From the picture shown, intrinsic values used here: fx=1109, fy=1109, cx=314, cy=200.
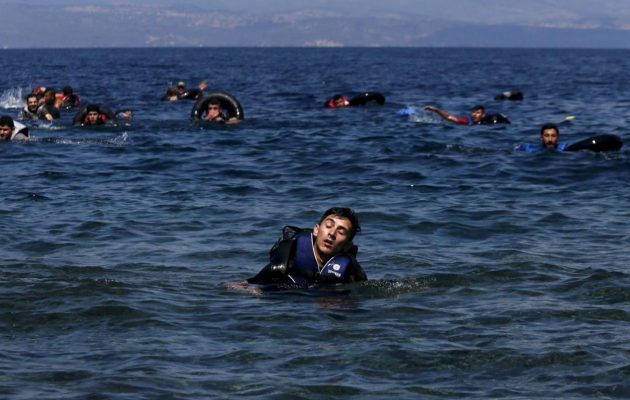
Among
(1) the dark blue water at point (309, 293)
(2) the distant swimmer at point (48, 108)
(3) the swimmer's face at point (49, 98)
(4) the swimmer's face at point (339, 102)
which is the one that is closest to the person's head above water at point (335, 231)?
(1) the dark blue water at point (309, 293)

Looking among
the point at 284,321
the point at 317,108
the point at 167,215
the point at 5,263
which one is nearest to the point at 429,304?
the point at 284,321

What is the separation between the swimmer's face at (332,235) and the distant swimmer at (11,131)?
12.9 m

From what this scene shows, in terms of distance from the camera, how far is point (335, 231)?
9594mm

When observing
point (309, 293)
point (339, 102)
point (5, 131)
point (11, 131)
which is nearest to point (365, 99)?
point (339, 102)

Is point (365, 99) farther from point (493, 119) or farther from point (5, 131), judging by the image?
point (5, 131)

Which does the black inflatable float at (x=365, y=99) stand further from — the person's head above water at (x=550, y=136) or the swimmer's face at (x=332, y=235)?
the swimmer's face at (x=332, y=235)

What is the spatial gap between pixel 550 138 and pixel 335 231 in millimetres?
11480

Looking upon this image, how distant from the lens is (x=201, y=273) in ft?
35.9

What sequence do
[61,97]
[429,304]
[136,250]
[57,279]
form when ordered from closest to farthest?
[429,304] → [57,279] → [136,250] → [61,97]

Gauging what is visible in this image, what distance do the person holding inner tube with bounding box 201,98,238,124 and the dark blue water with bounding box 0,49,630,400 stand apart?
2.96 meters

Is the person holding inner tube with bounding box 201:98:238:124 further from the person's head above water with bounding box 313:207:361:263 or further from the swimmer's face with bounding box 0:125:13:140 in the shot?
the person's head above water with bounding box 313:207:361:263

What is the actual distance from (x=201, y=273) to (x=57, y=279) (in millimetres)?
1408

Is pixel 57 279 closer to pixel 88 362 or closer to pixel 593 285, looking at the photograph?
pixel 88 362

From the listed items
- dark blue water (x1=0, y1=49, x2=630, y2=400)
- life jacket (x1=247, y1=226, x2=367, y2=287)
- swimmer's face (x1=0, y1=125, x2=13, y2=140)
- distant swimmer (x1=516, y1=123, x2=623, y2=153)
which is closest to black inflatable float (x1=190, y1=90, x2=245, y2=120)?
dark blue water (x1=0, y1=49, x2=630, y2=400)
